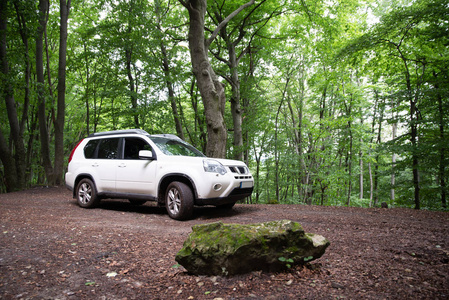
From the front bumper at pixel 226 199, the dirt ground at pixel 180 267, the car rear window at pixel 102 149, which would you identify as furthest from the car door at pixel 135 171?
the dirt ground at pixel 180 267

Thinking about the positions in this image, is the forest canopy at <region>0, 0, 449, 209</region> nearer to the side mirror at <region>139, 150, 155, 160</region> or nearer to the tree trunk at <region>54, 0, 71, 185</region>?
the tree trunk at <region>54, 0, 71, 185</region>

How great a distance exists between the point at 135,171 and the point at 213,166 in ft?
6.53

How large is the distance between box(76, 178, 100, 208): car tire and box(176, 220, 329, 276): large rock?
16.2 feet

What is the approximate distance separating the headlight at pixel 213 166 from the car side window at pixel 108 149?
262 cm

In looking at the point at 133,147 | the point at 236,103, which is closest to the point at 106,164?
the point at 133,147

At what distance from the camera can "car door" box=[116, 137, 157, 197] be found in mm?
5934

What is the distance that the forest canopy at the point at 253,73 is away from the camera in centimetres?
746

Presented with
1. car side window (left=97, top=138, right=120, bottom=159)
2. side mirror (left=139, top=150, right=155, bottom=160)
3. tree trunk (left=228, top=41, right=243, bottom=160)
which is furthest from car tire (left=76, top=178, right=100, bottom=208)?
tree trunk (left=228, top=41, right=243, bottom=160)

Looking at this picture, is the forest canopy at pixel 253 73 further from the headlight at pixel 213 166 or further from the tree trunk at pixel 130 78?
the headlight at pixel 213 166

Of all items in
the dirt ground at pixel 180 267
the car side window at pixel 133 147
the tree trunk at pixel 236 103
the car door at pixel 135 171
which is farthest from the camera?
the tree trunk at pixel 236 103

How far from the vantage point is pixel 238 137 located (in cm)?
1380

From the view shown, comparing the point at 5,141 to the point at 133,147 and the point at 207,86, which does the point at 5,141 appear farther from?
the point at 207,86

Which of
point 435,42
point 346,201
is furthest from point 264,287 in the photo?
point 346,201

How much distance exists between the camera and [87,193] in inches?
273
